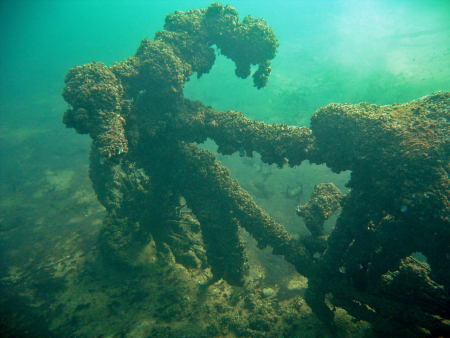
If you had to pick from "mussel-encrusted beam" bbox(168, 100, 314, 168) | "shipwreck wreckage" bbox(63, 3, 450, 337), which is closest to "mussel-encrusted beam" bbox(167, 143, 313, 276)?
"shipwreck wreckage" bbox(63, 3, 450, 337)

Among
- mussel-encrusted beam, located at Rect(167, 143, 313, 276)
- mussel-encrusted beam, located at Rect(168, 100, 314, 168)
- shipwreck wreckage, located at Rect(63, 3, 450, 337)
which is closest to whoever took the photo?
shipwreck wreckage, located at Rect(63, 3, 450, 337)

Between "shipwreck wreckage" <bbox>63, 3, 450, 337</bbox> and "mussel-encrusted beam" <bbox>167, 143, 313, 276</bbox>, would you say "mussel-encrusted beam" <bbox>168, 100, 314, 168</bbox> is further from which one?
"mussel-encrusted beam" <bbox>167, 143, 313, 276</bbox>

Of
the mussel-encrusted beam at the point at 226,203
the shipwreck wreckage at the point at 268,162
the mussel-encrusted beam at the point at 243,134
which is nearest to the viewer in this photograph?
the shipwreck wreckage at the point at 268,162

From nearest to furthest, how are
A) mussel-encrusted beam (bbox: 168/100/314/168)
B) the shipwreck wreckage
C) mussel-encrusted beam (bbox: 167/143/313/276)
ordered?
the shipwreck wreckage < mussel-encrusted beam (bbox: 168/100/314/168) < mussel-encrusted beam (bbox: 167/143/313/276)

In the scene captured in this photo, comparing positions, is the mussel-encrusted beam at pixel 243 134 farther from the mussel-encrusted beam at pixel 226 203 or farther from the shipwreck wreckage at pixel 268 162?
the mussel-encrusted beam at pixel 226 203

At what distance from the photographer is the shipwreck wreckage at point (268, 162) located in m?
3.77

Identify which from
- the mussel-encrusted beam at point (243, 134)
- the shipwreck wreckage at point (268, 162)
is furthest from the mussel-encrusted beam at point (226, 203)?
the mussel-encrusted beam at point (243, 134)

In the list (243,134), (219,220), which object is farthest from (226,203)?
(243,134)

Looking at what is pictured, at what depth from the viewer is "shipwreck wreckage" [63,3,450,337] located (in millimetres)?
3773

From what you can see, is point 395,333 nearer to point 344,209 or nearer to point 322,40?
point 344,209

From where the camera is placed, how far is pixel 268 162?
5539 millimetres

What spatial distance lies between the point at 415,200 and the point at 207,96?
103 feet

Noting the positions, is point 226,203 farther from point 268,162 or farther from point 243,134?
point 243,134

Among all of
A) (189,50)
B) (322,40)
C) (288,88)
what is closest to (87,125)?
(189,50)
